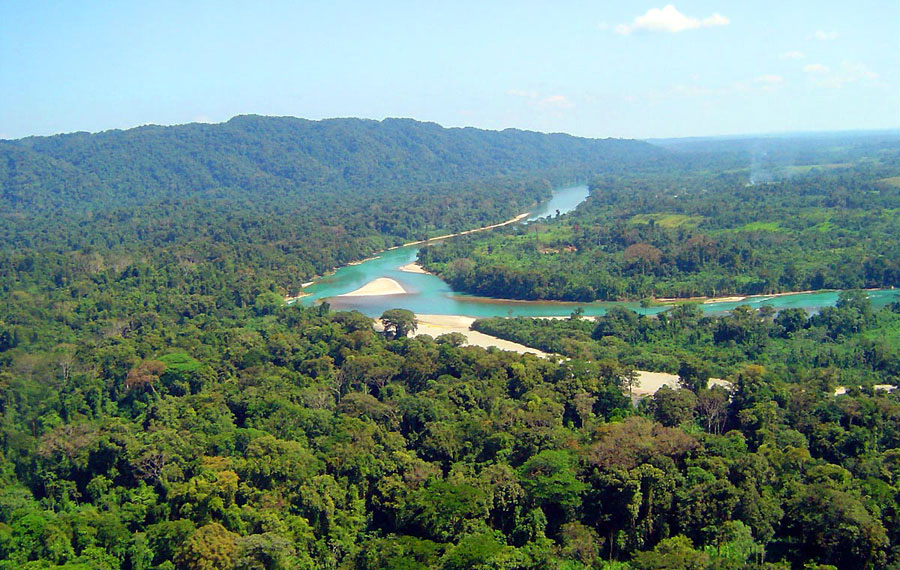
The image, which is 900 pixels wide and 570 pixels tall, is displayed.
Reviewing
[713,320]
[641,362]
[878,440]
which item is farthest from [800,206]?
[878,440]

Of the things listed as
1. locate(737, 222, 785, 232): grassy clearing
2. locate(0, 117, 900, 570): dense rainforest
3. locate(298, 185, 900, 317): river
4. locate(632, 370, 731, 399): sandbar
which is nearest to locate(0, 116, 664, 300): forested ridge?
locate(298, 185, 900, 317): river

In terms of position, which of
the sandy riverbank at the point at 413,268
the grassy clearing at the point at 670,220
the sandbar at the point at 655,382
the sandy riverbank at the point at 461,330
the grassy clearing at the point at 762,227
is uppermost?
the grassy clearing at the point at 670,220

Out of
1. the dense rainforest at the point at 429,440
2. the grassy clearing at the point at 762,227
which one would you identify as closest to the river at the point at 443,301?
the dense rainforest at the point at 429,440

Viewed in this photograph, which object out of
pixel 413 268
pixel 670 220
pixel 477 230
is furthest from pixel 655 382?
pixel 477 230

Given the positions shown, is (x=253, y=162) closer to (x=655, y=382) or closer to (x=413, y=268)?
(x=413, y=268)

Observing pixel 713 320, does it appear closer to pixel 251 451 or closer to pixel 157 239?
pixel 251 451

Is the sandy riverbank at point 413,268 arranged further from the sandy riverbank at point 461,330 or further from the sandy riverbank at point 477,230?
the sandy riverbank at point 461,330

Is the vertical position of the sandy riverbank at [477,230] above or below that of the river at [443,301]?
above
